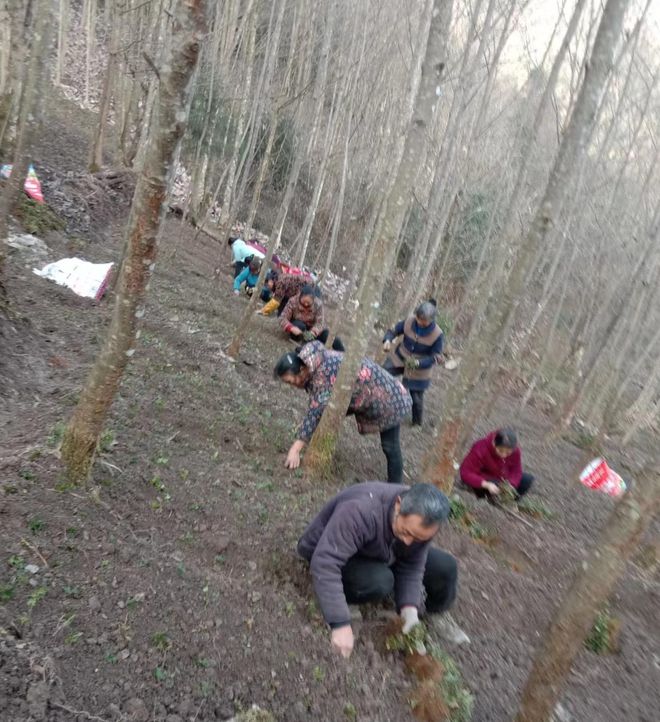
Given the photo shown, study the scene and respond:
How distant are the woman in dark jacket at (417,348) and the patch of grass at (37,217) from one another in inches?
188

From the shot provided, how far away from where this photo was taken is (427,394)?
31.3 ft

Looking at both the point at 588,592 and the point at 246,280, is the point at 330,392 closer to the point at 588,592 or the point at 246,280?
the point at 588,592

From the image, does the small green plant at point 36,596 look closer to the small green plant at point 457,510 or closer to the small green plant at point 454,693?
the small green plant at point 454,693

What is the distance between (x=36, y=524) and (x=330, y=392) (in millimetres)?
2058

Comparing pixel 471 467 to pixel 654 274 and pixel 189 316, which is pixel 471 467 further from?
pixel 654 274

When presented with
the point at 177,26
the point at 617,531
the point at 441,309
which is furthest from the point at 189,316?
the point at 441,309

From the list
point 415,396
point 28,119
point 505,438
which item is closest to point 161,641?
point 505,438

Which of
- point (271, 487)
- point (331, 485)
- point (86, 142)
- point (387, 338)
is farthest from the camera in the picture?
point (86, 142)

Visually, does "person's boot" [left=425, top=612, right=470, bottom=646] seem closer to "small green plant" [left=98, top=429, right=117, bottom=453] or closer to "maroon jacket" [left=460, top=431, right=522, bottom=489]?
"small green plant" [left=98, top=429, right=117, bottom=453]

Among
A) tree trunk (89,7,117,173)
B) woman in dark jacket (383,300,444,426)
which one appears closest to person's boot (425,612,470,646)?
woman in dark jacket (383,300,444,426)

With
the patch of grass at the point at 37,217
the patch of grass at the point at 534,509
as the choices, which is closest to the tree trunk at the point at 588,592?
the patch of grass at the point at 534,509

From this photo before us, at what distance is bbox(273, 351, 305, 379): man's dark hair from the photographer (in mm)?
3775

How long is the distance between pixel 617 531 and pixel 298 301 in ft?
18.1

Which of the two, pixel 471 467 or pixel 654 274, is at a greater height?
pixel 654 274
